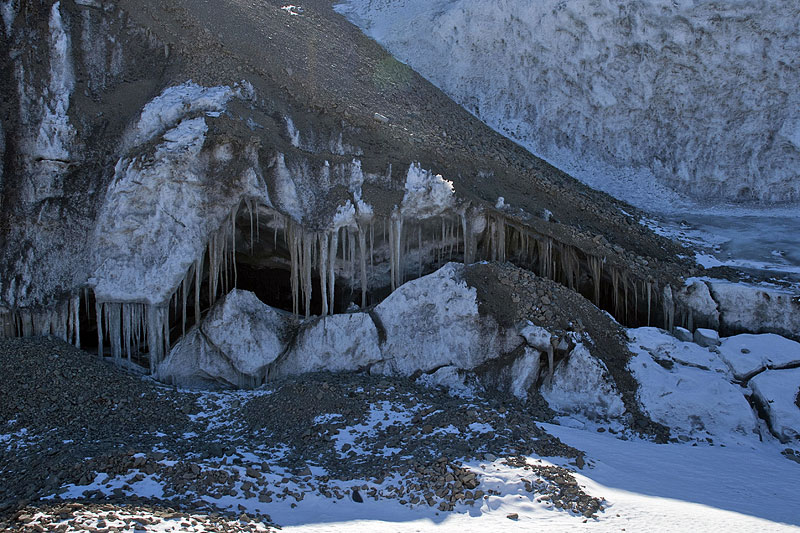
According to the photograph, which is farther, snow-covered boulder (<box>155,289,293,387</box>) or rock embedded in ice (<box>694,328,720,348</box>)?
snow-covered boulder (<box>155,289,293,387</box>)

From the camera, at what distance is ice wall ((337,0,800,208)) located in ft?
59.3

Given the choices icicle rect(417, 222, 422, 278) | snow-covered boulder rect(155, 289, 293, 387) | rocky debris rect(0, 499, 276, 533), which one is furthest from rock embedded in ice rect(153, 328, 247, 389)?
rocky debris rect(0, 499, 276, 533)

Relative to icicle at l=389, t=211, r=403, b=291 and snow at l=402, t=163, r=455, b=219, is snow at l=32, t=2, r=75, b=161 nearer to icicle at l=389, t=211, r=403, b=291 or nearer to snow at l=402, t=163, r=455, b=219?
icicle at l=389, t=211, r=403, b=291

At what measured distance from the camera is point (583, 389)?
12.7m

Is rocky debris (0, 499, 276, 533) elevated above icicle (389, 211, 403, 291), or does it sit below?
below

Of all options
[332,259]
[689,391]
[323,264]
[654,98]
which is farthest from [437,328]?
[654,98]

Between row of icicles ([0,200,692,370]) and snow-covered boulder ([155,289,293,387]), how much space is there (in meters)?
0.30

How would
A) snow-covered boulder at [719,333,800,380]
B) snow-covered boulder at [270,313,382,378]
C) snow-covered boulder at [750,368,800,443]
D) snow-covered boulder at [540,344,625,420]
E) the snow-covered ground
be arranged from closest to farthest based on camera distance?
1. snow-covered boulder at [750,368,800,443]
2. snow-covered boulder at [540,344,625,420]
3. snow-covered boulder at [719,333,800,380]
4. snow-covered boulder at [270,313,382,378]
5. the snow-covered ground

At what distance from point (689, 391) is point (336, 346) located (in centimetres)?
667

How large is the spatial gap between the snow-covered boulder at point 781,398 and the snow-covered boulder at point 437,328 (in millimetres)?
4445

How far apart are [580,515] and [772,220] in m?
11.6

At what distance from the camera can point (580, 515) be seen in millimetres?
8633

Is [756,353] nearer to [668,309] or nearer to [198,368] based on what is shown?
[668,309]

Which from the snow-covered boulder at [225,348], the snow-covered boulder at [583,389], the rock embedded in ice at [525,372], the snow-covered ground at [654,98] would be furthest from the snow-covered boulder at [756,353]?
the snow-covered boulder at [225,348]
